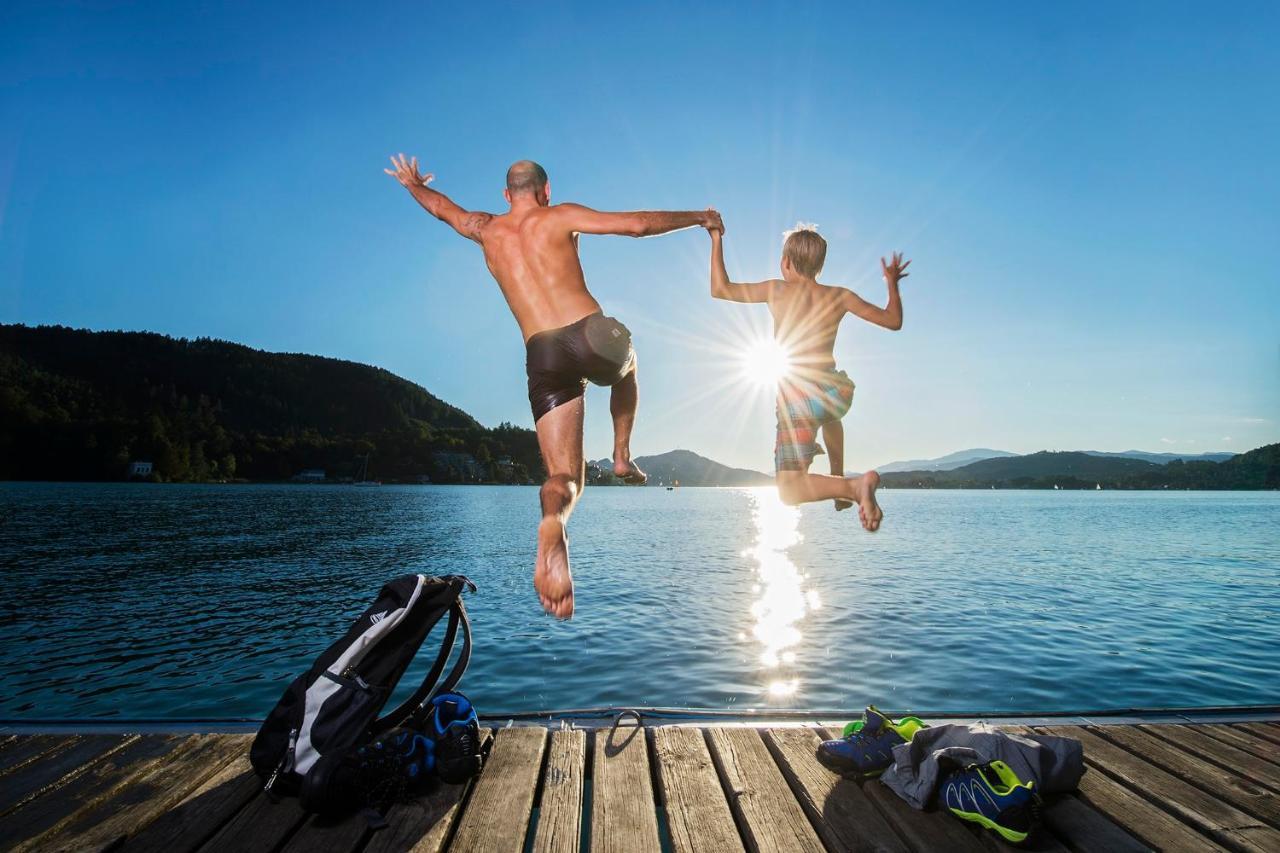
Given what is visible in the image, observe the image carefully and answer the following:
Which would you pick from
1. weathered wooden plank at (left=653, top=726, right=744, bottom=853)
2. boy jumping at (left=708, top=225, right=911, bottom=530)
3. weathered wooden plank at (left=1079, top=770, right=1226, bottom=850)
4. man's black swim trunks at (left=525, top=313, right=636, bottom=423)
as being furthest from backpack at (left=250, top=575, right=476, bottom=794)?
weathered wooden plank at (left=1079, top=770, right=1226, bottom=850)

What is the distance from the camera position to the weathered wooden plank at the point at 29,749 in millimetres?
5449

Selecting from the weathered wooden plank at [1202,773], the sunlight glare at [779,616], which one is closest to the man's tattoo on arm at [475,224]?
the sunlight glare at [779,616]

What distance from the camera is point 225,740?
5.91 metres

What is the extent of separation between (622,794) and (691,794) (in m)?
0.47

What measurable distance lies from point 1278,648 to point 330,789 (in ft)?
78.7

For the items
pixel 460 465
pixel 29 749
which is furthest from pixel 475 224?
pixel 460 465

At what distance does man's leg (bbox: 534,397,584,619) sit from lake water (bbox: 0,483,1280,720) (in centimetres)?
605

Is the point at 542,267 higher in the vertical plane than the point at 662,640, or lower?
higher

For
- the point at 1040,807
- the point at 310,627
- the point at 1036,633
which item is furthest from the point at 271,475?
the point at 1040,807

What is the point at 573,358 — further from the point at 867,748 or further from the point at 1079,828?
the point at 1079,828

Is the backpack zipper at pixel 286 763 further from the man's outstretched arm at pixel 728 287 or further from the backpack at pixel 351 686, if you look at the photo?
the man's outstretched arm at pixel 728 287

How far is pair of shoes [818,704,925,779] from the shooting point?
17.1ft

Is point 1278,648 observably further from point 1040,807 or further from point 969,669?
point 1040,807

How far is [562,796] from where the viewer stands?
4965 mm
